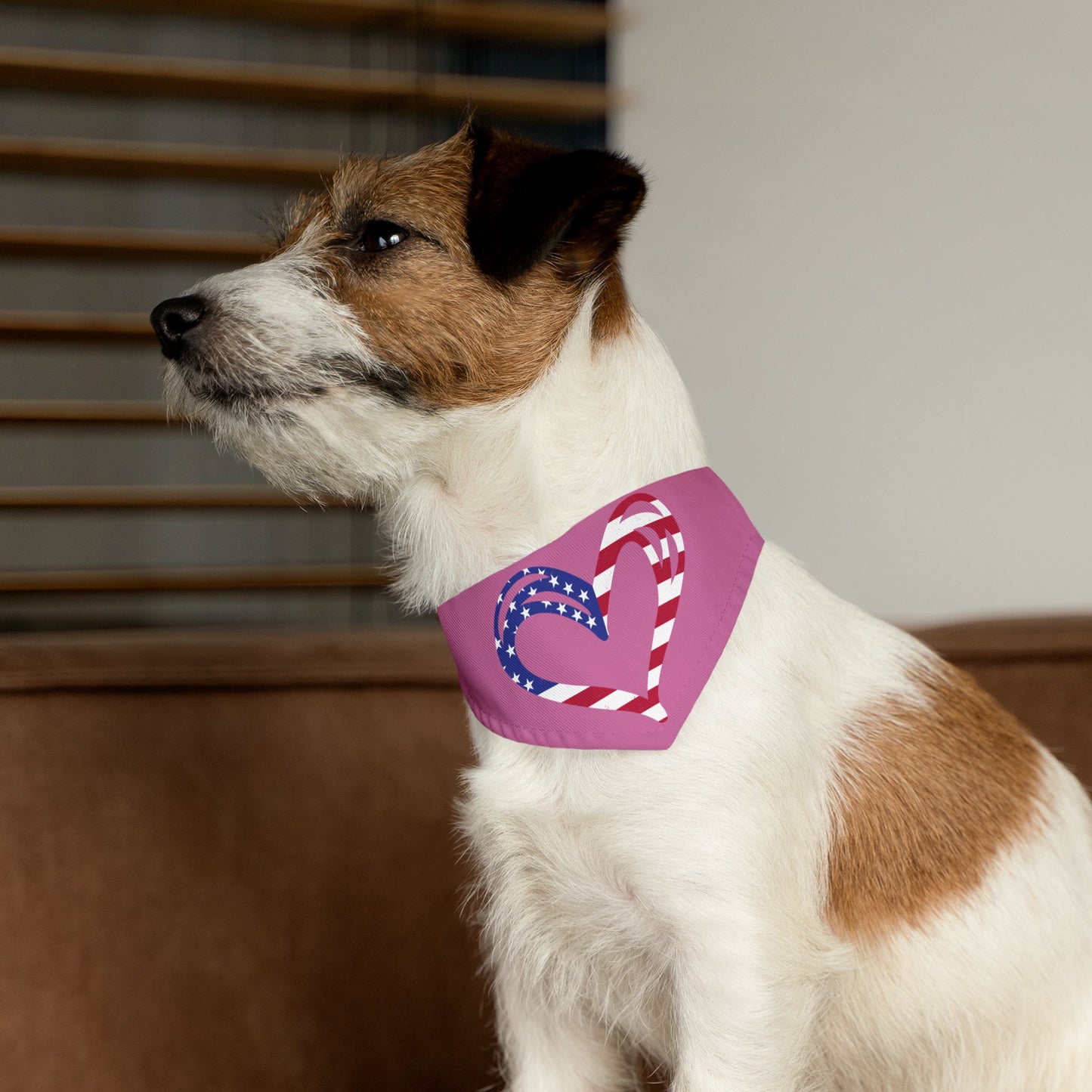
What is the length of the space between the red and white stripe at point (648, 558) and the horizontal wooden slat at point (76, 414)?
123 inches

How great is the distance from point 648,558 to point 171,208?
3.78 meters

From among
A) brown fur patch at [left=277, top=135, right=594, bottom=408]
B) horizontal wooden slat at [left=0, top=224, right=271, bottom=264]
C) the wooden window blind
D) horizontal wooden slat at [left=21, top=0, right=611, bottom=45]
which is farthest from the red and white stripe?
horizontal wooden slat at [left=0, top=224, right=271, bottom=264]

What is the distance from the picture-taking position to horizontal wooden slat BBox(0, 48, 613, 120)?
360 cm

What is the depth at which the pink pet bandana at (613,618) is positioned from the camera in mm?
985

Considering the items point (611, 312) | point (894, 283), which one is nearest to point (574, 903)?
point (611, 312)

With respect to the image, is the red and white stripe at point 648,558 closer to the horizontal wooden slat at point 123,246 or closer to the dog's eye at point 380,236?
the dog's eye at point 380,236

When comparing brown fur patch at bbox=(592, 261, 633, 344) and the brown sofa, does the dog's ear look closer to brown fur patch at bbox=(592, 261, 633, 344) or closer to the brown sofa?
brown fur patch at bbox=(592, 261, 633, 344)

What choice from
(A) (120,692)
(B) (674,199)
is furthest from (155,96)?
(A) (120,692)

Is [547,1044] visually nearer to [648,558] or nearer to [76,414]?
[648,558]

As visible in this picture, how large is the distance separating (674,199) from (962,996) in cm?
231

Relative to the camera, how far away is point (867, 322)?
7.54 feet

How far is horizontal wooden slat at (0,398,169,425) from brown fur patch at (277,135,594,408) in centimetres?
296

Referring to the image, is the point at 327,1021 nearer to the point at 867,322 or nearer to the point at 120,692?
the point at 120,692

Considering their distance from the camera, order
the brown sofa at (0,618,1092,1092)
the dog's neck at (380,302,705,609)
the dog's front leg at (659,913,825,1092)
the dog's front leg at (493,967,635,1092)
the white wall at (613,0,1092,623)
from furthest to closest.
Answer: the white wall at (613,0,1092,623) → the brown sofa at (0,618,1092,1092) → the dog's front leg at (493,967,635,1092) → the dog's neck at (380,302,705,609) → the dog's front leg at (659,913,825,1092)
